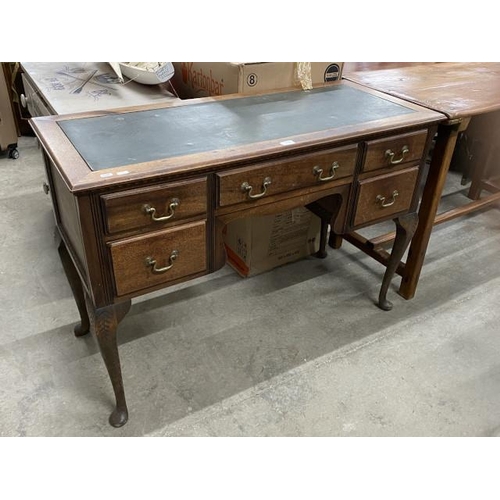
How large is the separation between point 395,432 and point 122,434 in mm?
942

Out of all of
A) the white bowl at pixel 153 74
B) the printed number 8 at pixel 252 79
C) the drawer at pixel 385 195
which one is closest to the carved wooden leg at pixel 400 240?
the drawer at pixel 385 195

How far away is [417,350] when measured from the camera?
211 cm

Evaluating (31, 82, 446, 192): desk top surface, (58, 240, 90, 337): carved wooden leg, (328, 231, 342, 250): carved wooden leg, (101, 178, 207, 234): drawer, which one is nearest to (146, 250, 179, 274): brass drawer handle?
(101, 178, 207, 234): drawer

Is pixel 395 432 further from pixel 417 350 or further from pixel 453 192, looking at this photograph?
pixel 453 192

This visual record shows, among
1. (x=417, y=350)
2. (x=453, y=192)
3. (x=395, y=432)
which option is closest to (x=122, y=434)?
(x=395, y=432)

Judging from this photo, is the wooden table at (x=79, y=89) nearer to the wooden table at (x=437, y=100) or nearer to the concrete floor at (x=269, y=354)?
the concrete floor at (x=269, y=354)

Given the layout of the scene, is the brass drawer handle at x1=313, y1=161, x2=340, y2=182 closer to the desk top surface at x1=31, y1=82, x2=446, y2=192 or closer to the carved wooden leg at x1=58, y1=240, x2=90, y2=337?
the desk top surface at x1=31, y1=82, x2=446, y2=192

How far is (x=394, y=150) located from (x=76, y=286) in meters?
1.30

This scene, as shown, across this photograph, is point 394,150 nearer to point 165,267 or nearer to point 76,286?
point 165,267

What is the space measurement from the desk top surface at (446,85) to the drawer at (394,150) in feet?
Result: 0.56

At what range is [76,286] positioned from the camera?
1939 millimetres

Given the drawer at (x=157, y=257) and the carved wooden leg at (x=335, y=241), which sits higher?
the drawer at (x=157, y=257)

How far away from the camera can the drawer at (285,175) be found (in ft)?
4.97

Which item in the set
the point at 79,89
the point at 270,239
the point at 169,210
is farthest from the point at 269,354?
the point at 79,89
